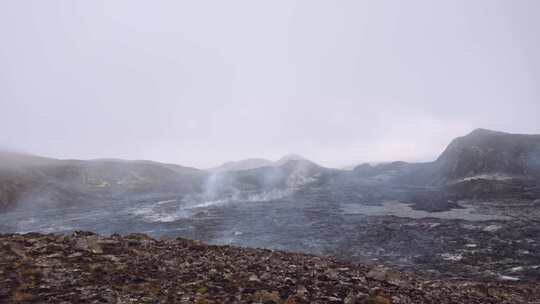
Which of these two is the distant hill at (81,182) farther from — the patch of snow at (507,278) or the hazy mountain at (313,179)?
the patch of snow at (507,278)

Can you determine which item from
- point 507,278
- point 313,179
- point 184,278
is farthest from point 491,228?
point 313,179

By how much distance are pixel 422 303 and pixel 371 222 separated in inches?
1078

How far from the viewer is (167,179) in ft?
306

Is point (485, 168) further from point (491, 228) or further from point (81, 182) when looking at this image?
point (81, 182)

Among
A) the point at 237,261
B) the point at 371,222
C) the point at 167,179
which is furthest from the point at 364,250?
the point at 167,179

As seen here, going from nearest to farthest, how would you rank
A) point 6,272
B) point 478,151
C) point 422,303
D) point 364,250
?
point 6,272 < point 422,303 < point 364,250 < point 478,151

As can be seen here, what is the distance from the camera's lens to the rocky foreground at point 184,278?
970 cm

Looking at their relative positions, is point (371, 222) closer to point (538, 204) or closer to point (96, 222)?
point (538, 204)

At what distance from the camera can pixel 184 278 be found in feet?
37.7

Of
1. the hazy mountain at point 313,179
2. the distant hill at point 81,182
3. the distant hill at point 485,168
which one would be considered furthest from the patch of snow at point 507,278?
the distant hill at point 81,182

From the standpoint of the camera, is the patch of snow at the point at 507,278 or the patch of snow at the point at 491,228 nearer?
the patch of snow at the point at 507,278

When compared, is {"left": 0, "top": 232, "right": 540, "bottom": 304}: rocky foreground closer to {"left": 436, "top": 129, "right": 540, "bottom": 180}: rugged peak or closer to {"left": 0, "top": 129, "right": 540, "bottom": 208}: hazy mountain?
{"left": 0, "top": 129, "right": 540, "bottom": 208}: hazy mountain

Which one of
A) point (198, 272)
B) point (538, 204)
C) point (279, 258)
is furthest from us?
point (538, 204)

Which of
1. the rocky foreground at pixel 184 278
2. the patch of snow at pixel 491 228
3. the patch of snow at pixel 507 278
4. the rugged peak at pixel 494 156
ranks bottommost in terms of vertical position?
the patch of snow at pixel 507 278
